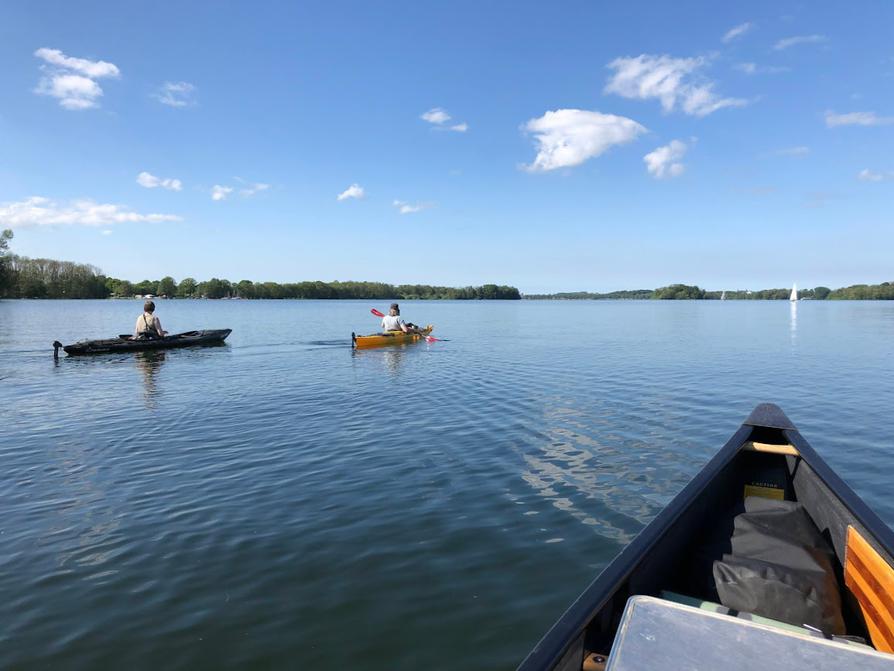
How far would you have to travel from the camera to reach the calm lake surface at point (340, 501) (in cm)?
452

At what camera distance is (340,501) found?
726 centimetres

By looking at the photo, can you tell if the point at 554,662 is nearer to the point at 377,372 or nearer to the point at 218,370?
the point at 377,372

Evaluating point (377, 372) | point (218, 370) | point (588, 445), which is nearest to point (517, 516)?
point (588, 445)

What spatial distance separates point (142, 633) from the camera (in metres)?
Answer: 4.50

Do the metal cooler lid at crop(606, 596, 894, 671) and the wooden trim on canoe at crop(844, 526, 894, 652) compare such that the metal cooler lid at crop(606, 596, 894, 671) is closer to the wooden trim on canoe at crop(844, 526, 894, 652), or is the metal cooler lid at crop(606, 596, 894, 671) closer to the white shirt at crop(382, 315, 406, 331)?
the wooden trim on canoe at crop(844, 526, 894, 652)

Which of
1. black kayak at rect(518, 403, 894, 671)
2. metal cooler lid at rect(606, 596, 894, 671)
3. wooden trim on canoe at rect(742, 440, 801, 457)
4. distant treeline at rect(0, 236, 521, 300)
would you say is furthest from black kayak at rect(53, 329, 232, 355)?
distant treeline at rect(0, 236, 521, 300)

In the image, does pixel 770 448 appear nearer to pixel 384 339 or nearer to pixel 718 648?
pixel 718 648

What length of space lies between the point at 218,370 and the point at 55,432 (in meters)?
9.30

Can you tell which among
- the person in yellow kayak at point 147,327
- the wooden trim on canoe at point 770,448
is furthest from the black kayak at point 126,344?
the wooden trim on canoe at point 770,448

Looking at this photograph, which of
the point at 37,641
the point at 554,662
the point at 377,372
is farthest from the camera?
the point at 377,372

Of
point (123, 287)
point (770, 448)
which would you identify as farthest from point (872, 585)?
point (123, 287)

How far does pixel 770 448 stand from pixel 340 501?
5.70 metres

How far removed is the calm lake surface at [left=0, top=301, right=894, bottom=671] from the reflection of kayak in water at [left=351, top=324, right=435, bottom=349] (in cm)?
934

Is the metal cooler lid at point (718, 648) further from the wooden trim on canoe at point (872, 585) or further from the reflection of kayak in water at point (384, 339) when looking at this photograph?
the reflection of kayak in water at point (384, 339)
